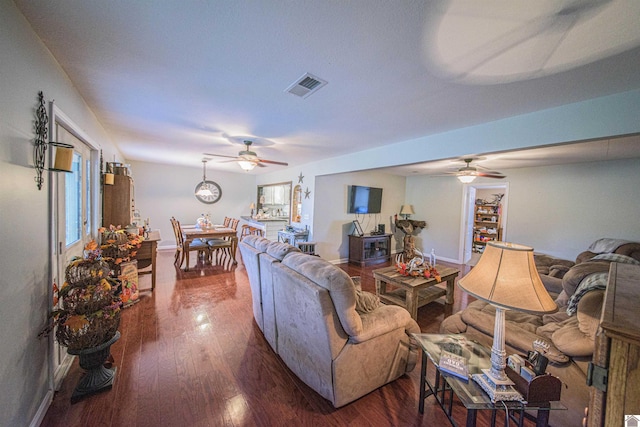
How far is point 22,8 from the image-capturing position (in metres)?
1.19

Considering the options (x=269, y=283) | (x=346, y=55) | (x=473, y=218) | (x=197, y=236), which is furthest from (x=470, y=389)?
(x=473, y=218)

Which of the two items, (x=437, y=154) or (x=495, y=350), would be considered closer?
(x=495, y=350)

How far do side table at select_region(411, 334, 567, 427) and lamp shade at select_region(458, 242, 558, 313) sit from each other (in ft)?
1.50

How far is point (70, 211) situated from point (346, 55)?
288 centimetres

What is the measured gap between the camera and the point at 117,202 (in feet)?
10.9

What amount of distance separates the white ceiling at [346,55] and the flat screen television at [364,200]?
10.6ft

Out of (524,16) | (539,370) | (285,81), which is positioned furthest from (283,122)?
(539,370)

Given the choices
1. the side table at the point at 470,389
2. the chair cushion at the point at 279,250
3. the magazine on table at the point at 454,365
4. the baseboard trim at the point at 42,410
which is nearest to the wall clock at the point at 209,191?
the chair cushion at the point at 279,250

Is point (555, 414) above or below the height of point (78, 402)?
above

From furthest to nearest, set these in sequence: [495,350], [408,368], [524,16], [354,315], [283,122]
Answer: [283,122] < [408,368] < [354,315] < [495,350] < [524,16]

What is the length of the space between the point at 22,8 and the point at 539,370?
316 centimetres

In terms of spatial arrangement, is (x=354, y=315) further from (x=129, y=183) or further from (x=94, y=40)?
(x=129, y=183)

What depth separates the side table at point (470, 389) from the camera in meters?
1.10

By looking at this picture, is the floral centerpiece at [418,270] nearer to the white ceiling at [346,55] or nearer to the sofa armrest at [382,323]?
the sofa armrest at [382,323]
